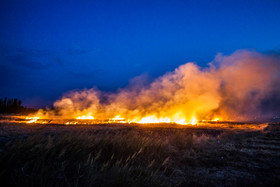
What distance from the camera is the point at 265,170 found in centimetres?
661

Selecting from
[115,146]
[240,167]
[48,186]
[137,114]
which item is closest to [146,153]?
[115,146]

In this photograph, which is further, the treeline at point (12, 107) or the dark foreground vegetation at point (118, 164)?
the treeline at point (12, 107)

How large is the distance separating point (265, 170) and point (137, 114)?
4151 cm

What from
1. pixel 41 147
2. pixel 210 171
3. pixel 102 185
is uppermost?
pixel 41 147

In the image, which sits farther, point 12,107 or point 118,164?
point 12,107

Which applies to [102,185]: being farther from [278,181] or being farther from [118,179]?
[278,181]

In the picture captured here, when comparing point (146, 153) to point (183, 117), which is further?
point (183, 117)

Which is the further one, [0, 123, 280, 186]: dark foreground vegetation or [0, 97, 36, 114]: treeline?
[0, 97, 36, 114]: treeline

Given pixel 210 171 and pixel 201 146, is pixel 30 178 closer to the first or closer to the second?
pixel 210 171

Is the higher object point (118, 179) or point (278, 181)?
point (118, 179)

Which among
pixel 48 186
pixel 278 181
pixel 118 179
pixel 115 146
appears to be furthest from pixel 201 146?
pixel 48 186

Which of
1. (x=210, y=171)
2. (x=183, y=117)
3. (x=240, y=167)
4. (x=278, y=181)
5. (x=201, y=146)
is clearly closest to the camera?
(x=278, y=181)

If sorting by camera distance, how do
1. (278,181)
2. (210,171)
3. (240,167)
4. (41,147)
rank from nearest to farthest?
(41,147) → (278,181) → (210,171) → (240,167)

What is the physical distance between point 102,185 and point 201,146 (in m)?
8.24
